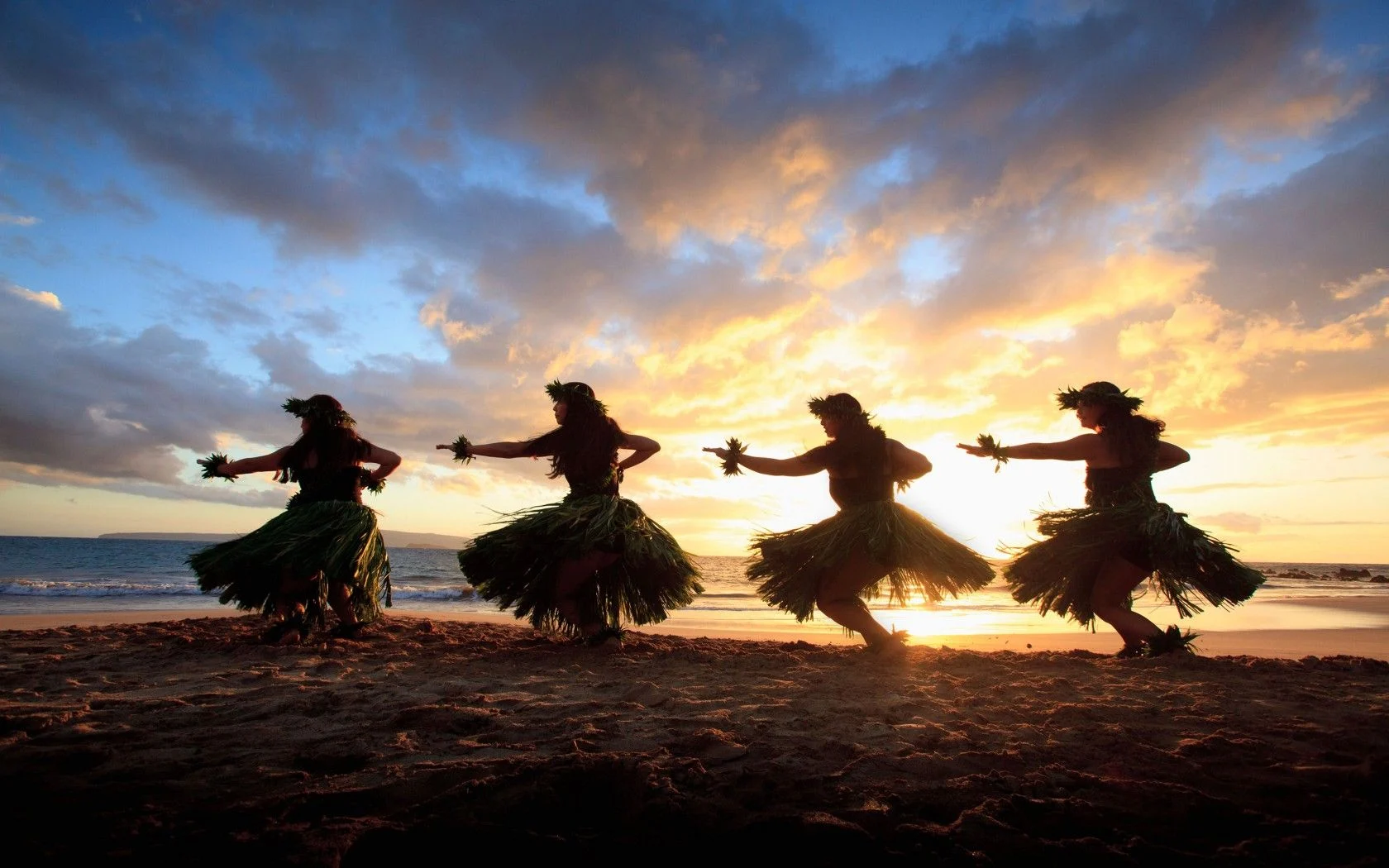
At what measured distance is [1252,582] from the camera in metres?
4.02

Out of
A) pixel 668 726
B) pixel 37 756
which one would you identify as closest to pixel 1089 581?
pixel 668 726

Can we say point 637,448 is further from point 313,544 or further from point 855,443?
point 313,544

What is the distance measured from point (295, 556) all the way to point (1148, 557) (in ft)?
17.8

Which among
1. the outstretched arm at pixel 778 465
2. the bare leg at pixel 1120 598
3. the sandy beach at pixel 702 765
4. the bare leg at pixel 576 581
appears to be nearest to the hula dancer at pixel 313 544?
the sandy beach at pixel 702 765

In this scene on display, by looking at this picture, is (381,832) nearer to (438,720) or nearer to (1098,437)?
(438,720)

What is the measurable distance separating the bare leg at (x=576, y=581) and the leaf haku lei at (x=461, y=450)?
114 centimetres

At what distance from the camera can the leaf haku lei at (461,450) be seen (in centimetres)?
488

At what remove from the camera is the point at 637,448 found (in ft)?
15.7

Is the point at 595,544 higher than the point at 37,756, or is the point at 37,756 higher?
the point at 595,544

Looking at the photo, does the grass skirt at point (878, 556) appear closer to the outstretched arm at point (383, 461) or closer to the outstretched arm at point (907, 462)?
the outstretched arm at point (907, 462)

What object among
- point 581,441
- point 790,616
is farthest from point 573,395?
point 790,616

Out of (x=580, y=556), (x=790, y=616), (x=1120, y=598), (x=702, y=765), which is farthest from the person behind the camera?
(x=790, y=616)

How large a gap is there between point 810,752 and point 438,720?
132 cm

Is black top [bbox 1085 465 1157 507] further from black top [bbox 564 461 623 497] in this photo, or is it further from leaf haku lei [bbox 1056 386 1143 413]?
black top [bbox 564 461 623 497]
